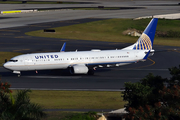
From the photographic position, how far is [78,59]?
5841 centimetres

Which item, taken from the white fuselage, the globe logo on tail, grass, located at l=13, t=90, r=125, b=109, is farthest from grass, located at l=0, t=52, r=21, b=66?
the globe logo on tail

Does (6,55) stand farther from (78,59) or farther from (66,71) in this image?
(78,59)

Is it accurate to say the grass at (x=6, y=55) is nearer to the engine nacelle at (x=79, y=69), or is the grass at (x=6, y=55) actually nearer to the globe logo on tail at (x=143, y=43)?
the engine nacelle at (x=79, y=69)

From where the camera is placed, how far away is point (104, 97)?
44.7 meters

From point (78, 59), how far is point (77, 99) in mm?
15946

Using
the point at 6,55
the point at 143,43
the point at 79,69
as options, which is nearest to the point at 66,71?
the point at 79,69

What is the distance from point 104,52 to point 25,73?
607 inches

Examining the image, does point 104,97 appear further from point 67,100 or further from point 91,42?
point 91,42

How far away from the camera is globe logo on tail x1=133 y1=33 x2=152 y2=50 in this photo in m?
64.2

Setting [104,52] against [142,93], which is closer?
[142,93]

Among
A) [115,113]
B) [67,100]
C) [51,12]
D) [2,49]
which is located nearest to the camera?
[115,113]

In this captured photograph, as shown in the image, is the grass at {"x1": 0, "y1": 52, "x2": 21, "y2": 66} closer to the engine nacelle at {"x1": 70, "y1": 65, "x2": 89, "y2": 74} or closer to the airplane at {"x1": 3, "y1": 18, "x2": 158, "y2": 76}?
the airplane at {"x1": 3, "y1": 18, "x2": 158, "y2": 76}

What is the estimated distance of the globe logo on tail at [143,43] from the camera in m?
64.2

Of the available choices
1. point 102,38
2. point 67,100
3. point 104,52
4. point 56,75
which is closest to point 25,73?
point 56,75
